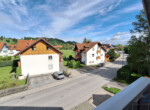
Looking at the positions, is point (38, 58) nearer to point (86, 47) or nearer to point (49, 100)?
point (49, 100)

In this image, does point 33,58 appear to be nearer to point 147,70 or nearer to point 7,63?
point 7,63

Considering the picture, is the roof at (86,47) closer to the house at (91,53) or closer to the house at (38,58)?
the house at (91,53)

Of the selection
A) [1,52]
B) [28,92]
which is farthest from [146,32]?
[1,52]

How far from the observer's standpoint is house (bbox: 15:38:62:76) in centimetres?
1608

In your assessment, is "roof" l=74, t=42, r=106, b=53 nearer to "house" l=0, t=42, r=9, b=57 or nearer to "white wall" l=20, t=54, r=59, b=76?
"white wall" l=20, t=54, r=59, b=76

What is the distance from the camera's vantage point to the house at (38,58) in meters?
16.1

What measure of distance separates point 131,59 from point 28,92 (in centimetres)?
1980

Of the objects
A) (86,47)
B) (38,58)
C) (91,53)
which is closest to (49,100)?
(38,58)

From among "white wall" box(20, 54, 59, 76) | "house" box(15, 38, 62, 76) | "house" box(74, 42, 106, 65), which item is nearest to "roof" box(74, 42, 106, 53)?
"house" box(74, 42, 106, 65)

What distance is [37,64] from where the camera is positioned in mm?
17250

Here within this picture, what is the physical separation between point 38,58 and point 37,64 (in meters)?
1.46

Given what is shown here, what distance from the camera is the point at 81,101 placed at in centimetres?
920

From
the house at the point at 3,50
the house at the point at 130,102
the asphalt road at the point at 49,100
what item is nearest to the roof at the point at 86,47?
the asphalt road at the point at 49,100

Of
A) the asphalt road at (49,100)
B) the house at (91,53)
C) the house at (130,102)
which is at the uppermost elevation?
the house at (91,53)
